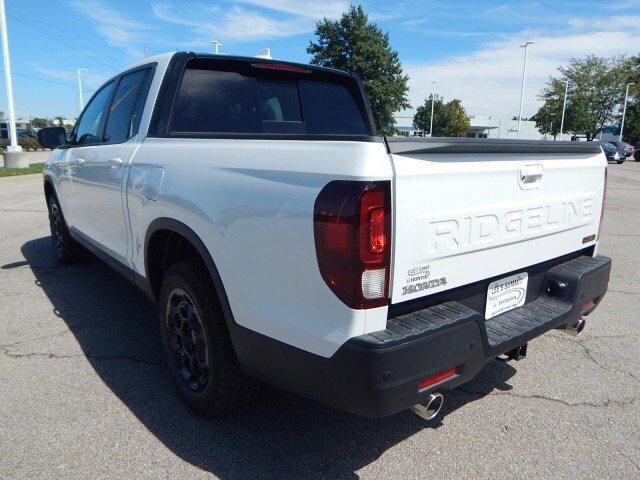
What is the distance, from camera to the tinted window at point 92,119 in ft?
13.6

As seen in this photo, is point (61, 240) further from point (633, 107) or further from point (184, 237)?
point (633, 107)

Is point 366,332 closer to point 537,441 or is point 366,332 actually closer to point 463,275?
point 463,275

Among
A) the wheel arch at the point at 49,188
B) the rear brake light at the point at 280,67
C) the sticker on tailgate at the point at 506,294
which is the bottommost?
the sticker on tailgate at the point at 506,294

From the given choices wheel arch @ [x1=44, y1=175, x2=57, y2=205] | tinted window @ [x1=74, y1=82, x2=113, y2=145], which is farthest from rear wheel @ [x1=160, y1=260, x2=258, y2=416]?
wheel arch @ [x1=44, y1=175, x2=57, y2=205]

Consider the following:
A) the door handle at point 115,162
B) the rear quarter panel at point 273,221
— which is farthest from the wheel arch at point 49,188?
the rear quarter panel at point 273,221

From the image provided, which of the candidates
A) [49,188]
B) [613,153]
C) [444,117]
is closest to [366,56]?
[444,117]

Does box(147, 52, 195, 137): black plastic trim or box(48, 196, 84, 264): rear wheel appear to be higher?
box(147, 52, 195, 137): black plastic trim

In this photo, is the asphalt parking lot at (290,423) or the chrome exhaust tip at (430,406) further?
the asphalt parking lot at (290,423)

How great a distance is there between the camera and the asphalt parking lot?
7.46ft

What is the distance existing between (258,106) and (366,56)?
52627mm

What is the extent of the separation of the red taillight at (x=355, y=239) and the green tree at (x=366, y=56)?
5091 centimetres

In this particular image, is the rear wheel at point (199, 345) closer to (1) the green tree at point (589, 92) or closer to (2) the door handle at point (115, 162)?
(2) the door handle at point (115, 162)

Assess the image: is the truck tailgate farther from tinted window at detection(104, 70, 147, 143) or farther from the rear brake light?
tinted window at detection(104, 70, 147, 143)

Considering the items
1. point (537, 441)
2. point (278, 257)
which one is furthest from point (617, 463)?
point (278, 257)
